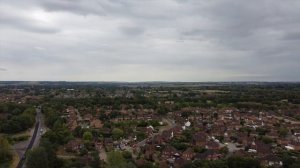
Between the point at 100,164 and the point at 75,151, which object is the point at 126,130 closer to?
the point at 75,151

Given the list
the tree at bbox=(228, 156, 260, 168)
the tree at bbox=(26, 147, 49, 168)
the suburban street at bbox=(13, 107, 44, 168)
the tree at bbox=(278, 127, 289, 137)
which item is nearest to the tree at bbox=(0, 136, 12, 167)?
the suburban street at bbox=(13, 107, 44, 168)

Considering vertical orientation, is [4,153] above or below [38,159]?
below

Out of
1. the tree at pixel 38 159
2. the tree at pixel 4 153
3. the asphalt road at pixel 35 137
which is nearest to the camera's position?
the tree at pixel 38 159

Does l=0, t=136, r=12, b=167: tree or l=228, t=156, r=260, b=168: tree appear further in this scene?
l=0, t=136, r=12, b=167: tree

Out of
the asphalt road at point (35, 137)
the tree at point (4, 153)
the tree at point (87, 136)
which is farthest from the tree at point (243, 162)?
the tree at point (4, 153)

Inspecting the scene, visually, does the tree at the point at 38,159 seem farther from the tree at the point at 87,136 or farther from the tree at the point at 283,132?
the tree at the point at 283,132

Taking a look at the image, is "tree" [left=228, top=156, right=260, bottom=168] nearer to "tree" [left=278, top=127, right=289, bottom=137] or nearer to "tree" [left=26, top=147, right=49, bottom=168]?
"tree" [left=26, top=147, right=49, bottom=168]

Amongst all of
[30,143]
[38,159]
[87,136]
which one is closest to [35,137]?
[30,143]

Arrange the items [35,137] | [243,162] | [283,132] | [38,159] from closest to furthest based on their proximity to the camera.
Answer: [38,159]
[243,162]
[35,137]
[283,132]

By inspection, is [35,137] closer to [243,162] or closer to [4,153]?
[4,153]

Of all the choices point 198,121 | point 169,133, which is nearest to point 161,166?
point 169,133

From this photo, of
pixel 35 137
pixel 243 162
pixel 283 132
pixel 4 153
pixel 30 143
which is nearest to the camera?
pixel 243 162
